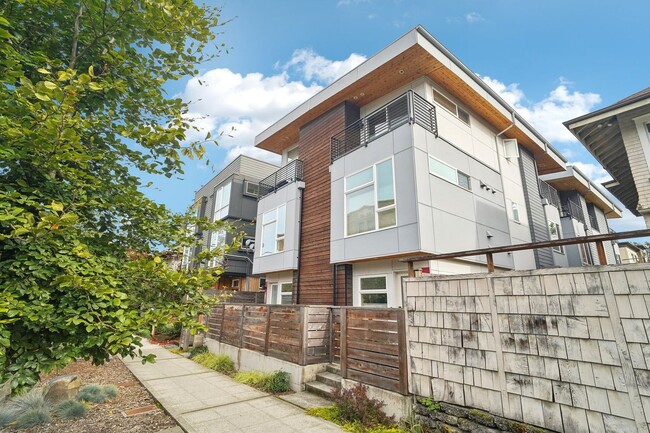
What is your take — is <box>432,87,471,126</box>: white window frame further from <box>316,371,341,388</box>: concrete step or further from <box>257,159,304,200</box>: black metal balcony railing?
<box>316,371,341,388</box>: concrete step

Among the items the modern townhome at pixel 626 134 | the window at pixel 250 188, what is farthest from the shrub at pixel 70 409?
the window at pixel 250 188

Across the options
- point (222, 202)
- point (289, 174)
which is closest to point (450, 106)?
point (289, 174)

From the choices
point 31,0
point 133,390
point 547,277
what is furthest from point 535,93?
point 133,390

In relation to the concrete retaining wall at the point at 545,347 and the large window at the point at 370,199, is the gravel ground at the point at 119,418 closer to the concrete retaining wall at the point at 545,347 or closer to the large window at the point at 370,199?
the concrete retaining wall at the point at 545,347

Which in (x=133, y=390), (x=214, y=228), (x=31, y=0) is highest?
(x=31, y=0)

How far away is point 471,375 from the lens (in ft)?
13.9

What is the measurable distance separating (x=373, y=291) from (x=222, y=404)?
481 centimetres

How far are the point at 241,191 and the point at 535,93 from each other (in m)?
16.3

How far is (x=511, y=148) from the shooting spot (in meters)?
12.6

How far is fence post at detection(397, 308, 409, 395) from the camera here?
4859 mm

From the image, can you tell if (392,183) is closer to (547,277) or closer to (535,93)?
(547,277)

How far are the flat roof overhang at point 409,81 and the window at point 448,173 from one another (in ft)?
10.5

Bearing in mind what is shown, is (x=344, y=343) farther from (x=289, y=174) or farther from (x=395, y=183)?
(x=289, y=174)

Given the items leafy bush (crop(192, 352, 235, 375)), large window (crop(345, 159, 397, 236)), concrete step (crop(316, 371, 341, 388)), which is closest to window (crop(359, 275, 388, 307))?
large window (crop(345, 159, 397, 236))
